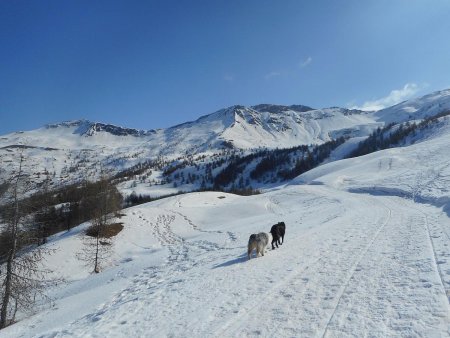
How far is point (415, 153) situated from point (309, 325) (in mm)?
96062

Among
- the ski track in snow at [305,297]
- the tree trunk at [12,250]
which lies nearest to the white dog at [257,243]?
the ski track in snow at [305,297]

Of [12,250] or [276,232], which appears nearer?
[276,232]

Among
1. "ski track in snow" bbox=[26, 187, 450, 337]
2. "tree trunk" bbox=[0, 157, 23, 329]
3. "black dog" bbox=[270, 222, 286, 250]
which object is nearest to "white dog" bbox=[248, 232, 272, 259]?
"ski track in snow" bbox=[26, 187, 450, 337]

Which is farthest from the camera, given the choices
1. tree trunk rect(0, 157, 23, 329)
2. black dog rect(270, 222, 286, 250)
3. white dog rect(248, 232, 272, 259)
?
tree trunk rect(0, 157, 23, 329)

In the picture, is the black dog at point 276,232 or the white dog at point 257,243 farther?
the black dog at point 276,232

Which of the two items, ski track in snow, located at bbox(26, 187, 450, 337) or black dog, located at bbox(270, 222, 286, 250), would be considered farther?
black dog, located at bbox(270, 222, 286, 250)

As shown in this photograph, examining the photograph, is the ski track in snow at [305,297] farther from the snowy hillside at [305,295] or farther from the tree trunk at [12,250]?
the tree trunk at [12,250]

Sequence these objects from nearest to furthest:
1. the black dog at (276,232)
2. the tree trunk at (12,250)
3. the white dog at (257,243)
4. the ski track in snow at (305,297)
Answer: the ski track in snow at (305,297)
the white dog at (257,243)
the black dog at (276,232)
the tree trunk at (12,250)

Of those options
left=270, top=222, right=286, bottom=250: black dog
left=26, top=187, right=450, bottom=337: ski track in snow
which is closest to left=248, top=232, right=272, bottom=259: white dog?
left=26, top=187, right=450, bottom=337: ski track in snow

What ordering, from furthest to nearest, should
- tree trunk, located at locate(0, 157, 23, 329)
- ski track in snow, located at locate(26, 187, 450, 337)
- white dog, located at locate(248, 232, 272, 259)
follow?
tree trunk, located at locate(0, 157, 23, 329) < white dog, located at locate(248, 232, 272, 259) < ski track in snow, located at locate(26, 187, 450, 337)

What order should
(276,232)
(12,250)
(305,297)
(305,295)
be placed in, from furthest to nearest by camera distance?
(12,250), (276,232), (305,295), (305,297)

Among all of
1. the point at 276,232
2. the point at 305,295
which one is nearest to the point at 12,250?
the point at 276,232

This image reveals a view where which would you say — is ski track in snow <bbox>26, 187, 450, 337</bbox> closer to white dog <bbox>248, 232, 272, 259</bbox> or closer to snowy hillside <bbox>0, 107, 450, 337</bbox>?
snowy hillside <bbox>0, 107, 450, 337</bbox>

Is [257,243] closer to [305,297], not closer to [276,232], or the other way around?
[276,232]
